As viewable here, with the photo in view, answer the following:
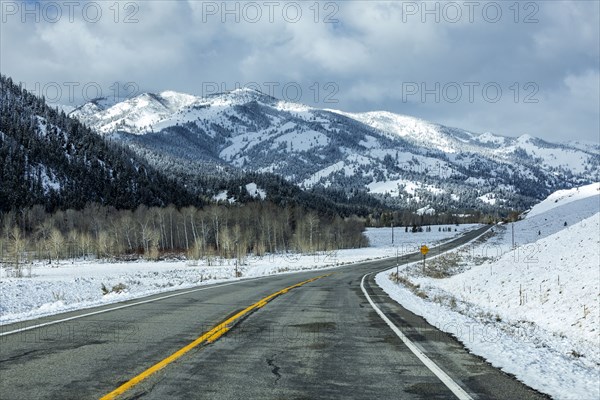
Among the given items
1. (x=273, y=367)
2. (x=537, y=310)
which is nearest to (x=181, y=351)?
(x=273, y=367)

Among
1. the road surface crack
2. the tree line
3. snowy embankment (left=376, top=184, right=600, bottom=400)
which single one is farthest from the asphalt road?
the tree line

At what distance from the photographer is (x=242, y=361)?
6867 mm

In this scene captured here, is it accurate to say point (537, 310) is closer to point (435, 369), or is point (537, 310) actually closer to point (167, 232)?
point (435, 369)

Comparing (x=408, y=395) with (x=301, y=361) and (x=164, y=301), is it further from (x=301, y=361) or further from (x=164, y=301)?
(x=164, y=301)

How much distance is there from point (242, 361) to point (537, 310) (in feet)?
52.3

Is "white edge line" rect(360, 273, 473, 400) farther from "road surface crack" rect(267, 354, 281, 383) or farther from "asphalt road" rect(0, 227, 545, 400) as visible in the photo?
"road surface crack" rect(267, 354, 281, 383)

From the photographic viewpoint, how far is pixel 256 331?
9.71 m

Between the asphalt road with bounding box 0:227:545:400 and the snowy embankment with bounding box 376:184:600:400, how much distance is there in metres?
0.64

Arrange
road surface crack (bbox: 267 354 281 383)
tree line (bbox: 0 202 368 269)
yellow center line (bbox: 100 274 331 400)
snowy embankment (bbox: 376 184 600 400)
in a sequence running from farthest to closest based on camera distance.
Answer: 1. tree line (bbox: 0 202 368 269)
2. snowy embankment (bbox: 376 184 600 400)
3. road surface crack (bbox: 267 354 281 383)
4. yellow center line (bbox: 100 274 331 400)

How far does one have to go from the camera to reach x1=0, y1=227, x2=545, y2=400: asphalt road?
539 centimetres

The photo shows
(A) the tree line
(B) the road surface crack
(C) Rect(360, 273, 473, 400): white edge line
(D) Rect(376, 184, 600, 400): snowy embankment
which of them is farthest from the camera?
(A) the tree line

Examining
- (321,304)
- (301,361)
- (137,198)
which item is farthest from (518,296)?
(137,198)

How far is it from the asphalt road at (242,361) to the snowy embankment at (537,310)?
25.1 inches

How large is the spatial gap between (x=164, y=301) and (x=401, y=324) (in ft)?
28.1
